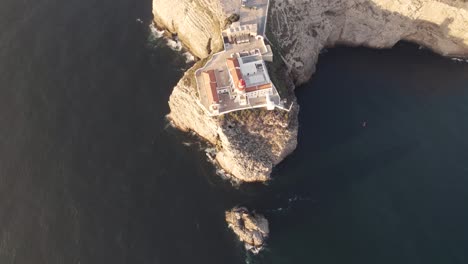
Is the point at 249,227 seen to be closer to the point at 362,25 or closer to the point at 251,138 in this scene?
the point at 251,138

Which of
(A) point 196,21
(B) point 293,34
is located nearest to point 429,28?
(B) point 293,34

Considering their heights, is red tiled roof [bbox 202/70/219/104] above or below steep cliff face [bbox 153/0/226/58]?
below

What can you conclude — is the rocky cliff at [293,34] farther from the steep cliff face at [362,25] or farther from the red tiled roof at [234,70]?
the red tiled roof at [234,70]

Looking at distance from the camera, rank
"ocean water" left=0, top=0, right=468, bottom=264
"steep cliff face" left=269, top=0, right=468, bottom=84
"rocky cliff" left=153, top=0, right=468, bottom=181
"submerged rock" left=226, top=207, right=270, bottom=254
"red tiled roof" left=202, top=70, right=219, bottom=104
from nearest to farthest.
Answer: "submerged rock" left=226, top=207, right=270, bottom=254 → "ocean water" left=0, top=0, right=468, bottom=264 → "red tiled roof" left=202, top=70, right=219, bottom=104 → "rocky cliff" left=153, top=0, right=468, bottom=181 → "steep cliff face" left=269, top=0, right=468, bottom=84

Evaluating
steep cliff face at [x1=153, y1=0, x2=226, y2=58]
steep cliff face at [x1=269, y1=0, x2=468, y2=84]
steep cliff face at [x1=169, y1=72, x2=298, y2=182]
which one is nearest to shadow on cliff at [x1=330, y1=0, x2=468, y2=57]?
steep cliff face at [x1=269, y1=0, x2=468, y2=84]

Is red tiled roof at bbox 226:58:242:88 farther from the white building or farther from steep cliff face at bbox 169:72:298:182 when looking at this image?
steep cliff face at bbox 169:72:298:182

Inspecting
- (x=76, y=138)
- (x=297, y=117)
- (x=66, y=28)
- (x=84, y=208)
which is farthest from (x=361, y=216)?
(x=66, y=28)

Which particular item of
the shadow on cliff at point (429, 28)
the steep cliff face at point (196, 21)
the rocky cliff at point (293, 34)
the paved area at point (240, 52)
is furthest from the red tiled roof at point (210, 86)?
the shadow on cliff at point (429, 28)
